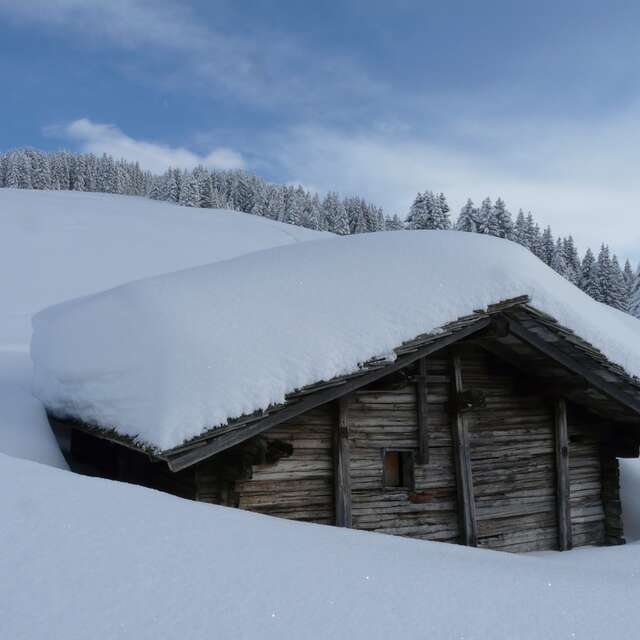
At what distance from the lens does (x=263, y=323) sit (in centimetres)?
697

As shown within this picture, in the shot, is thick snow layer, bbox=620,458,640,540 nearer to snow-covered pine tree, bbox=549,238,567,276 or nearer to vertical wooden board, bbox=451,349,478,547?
vertical wooden board, bbox=451,349,478,547

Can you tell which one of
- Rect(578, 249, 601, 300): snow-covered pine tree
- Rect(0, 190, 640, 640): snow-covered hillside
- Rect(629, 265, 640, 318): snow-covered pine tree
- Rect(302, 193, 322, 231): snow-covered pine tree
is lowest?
Rect(0, 190, 640, 640): snow-covered hillside

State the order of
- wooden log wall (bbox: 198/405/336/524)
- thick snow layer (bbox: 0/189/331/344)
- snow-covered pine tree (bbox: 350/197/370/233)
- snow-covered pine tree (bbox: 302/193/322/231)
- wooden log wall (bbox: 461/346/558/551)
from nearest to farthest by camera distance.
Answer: wooden log wall (bbox: 198/405/336/524), wooden log wall (bbox: 461/346/558/551), thick snow layer (bbox: 0/189/331/344), snow-covered pine tree (bbox: 302/193/322/231), snow-covered pine tree (bbox: 350/197/370/233)

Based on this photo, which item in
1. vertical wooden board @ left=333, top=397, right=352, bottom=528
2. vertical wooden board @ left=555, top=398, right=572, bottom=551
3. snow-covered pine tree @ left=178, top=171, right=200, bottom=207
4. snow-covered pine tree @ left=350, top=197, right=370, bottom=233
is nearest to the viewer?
vertical wooden board @ left=333, top=397, right=352, bottom=528

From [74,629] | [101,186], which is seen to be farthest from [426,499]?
[101,186]

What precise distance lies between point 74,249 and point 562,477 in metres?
36.7

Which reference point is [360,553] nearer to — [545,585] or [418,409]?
[545,585]

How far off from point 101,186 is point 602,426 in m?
112

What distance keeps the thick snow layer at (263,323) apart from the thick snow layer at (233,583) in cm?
168

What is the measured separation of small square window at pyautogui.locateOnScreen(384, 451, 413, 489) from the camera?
842cm

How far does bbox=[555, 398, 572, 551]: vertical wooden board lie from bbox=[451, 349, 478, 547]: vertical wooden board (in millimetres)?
1683

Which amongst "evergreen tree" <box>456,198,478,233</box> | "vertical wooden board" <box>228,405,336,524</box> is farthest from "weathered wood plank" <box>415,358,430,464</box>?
"evergreen tree" <box>456,198,478,233</box>

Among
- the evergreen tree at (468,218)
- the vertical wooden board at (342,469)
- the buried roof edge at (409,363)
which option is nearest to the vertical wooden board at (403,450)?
the vertical wooden board at (342,469)

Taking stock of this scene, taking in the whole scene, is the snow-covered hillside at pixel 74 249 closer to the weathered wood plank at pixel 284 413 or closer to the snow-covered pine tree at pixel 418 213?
the weathered wood plank at pixel 284 413
